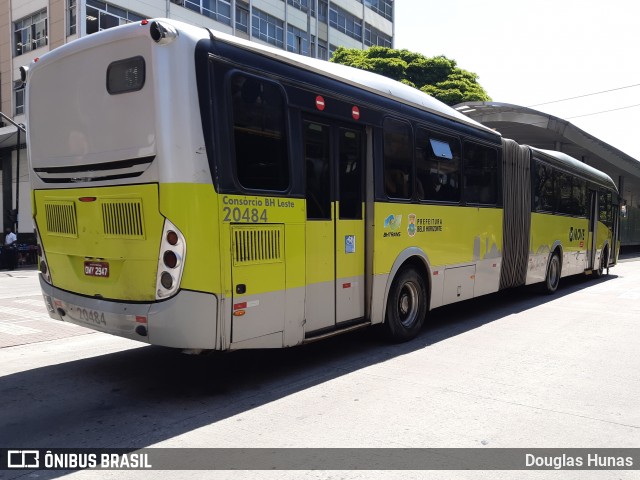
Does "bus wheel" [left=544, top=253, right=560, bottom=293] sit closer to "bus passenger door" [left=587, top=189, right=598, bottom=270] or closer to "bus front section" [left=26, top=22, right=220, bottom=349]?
"bus passenger door" [left=587, top=189, right=598, bottom=270]

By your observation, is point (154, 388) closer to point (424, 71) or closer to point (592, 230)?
point (592, 230)

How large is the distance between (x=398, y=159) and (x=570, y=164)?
8937mm

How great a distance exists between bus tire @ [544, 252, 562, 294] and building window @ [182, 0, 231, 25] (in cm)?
2517

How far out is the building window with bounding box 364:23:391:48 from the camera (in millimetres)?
49500

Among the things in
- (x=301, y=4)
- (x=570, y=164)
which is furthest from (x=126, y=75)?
(x=301, y=4)

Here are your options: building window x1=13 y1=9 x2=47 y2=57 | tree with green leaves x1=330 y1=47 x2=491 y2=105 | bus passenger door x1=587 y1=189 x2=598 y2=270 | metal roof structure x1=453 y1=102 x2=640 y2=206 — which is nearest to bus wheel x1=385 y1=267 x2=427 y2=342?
bus passenger door x1=587 y1=189 x2=598 y2=270

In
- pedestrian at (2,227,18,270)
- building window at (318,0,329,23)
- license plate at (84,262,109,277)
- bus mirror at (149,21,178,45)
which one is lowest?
pedestrian at (2,227,18,270)

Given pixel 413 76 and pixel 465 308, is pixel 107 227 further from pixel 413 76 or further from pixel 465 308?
pixel 413 76

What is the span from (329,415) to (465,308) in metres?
6.92

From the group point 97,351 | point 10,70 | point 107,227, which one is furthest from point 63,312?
point 10,70

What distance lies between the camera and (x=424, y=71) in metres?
36.1

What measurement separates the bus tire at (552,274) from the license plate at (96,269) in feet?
34.4

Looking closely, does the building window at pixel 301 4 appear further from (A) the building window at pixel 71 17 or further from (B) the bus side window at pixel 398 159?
(B) the bus side window at pixel 398 159

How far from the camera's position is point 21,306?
10.9 meters
